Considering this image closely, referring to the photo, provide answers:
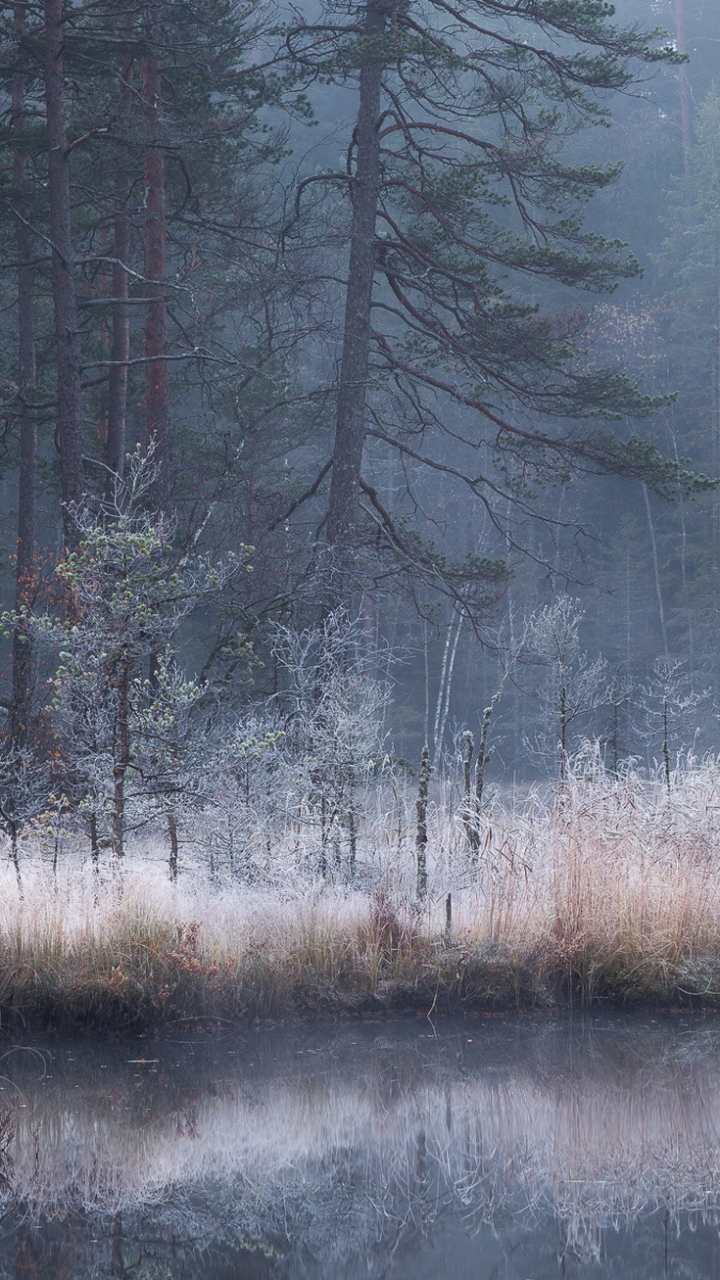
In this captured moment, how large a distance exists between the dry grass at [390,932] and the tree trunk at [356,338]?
4.88 metres

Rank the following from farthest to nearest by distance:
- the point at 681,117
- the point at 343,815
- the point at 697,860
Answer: the point at 681,117 < the point at 343,815 < the point at 697,860

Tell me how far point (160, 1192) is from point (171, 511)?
9974 mm

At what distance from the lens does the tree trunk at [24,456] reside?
42.7 feet

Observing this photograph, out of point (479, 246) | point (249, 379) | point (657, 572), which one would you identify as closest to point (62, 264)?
point (249, 379)

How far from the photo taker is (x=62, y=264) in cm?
1291

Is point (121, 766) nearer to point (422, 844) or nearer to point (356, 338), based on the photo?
point (422, 844)

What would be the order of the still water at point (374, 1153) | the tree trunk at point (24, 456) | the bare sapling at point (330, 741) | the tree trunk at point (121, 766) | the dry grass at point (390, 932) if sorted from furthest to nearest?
the tree trunk at point (24, 456)
the bare sapling at point (330, 741)
the tree trunk at point (121, 766)
the dry grass at point (390, 932)
the still water at point (374, 1153)

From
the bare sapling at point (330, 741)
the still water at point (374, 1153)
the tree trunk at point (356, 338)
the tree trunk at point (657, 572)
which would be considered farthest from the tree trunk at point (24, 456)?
the tree trunk at point (657, 572)

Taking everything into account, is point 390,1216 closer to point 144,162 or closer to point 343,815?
point 343,815

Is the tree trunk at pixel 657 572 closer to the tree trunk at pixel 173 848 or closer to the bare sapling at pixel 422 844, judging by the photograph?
the bare sapling at pixel 422 844

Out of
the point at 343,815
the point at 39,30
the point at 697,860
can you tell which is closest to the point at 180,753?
the point at 343,815

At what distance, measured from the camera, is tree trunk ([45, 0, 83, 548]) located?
1262cm

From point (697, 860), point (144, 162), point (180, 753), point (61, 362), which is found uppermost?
point (144, 162)

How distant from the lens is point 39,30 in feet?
43.2
